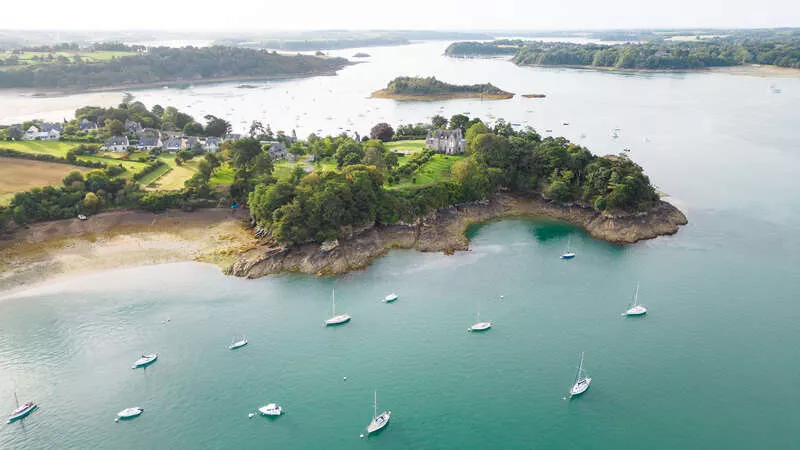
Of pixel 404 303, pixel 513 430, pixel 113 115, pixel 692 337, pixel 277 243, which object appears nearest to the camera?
pixel 513 430

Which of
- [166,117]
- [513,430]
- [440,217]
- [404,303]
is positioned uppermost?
[166,117]

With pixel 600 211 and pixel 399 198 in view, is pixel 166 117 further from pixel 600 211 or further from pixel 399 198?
pixel 600 211

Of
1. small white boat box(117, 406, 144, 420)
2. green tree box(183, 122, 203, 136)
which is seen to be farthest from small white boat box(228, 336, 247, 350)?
green tree box(183, 122, 203, 136)

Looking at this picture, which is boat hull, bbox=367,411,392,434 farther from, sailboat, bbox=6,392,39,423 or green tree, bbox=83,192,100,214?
green tree, bbox=83,192,100,214

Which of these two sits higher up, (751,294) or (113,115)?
(113,115)

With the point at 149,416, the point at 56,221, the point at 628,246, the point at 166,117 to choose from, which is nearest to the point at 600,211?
the point at 628,246

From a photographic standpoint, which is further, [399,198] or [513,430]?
[399,198]

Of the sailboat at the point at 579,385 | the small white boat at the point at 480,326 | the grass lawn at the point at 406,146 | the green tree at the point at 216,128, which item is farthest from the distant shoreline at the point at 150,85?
the sailboat at the point at 579,385

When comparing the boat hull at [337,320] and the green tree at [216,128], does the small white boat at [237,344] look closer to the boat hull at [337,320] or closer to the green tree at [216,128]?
the boat hull at [337,320]
